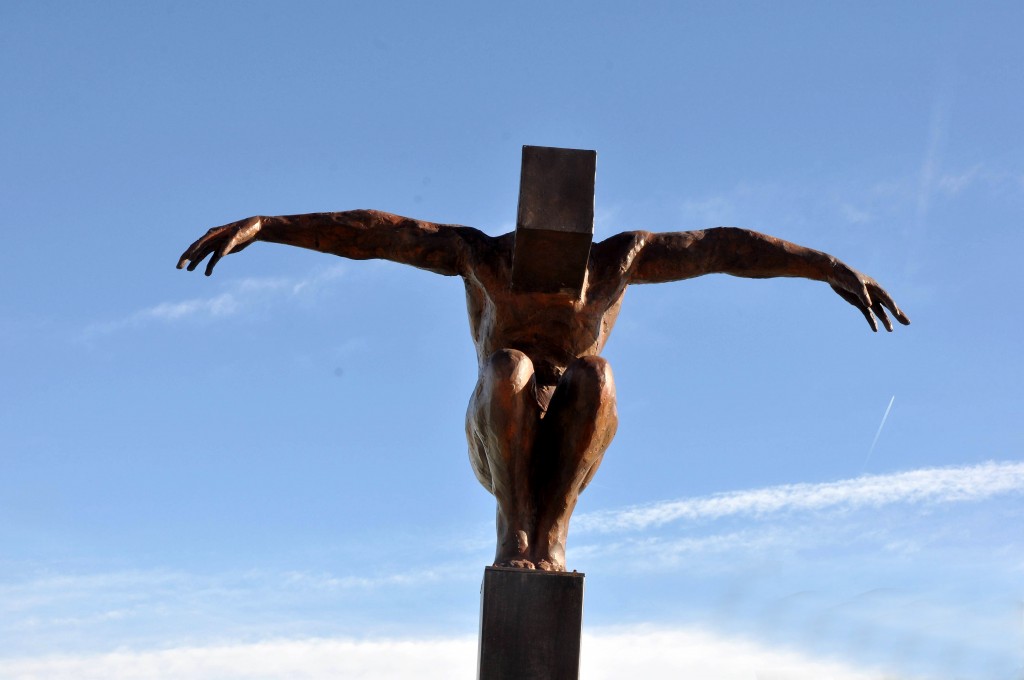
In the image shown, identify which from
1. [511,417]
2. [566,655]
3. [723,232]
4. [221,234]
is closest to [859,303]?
[723,232]

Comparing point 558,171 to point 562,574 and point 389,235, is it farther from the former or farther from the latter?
point 562,574

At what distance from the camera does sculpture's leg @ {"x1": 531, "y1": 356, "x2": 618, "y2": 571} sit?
685 cm

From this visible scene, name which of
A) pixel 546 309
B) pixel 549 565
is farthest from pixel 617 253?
pixel 549 565

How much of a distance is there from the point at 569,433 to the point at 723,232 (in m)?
1.72

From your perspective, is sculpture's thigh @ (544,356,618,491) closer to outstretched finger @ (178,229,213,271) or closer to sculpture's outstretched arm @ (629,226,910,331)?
sculpture's outstretched arm @ (629,226,910,331)

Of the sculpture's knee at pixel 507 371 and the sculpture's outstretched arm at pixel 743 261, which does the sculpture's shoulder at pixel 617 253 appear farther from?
the sculpture's knee at pixel 507 371

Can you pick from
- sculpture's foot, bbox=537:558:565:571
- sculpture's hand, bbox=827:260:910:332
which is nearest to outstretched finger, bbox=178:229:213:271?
sculpture's foot, bbox=537:558:565:571

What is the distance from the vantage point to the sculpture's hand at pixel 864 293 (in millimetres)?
7684

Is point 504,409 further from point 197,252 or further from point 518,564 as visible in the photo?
point 197,252

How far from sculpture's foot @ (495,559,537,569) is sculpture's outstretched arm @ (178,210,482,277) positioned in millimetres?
1829

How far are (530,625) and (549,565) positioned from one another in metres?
0.44

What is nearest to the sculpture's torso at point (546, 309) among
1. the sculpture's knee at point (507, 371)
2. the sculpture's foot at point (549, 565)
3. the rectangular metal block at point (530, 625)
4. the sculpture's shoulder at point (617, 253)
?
the sculpture's shoulder at point (617, 253)

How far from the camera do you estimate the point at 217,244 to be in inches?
289

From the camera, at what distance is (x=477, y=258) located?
7633 mm
